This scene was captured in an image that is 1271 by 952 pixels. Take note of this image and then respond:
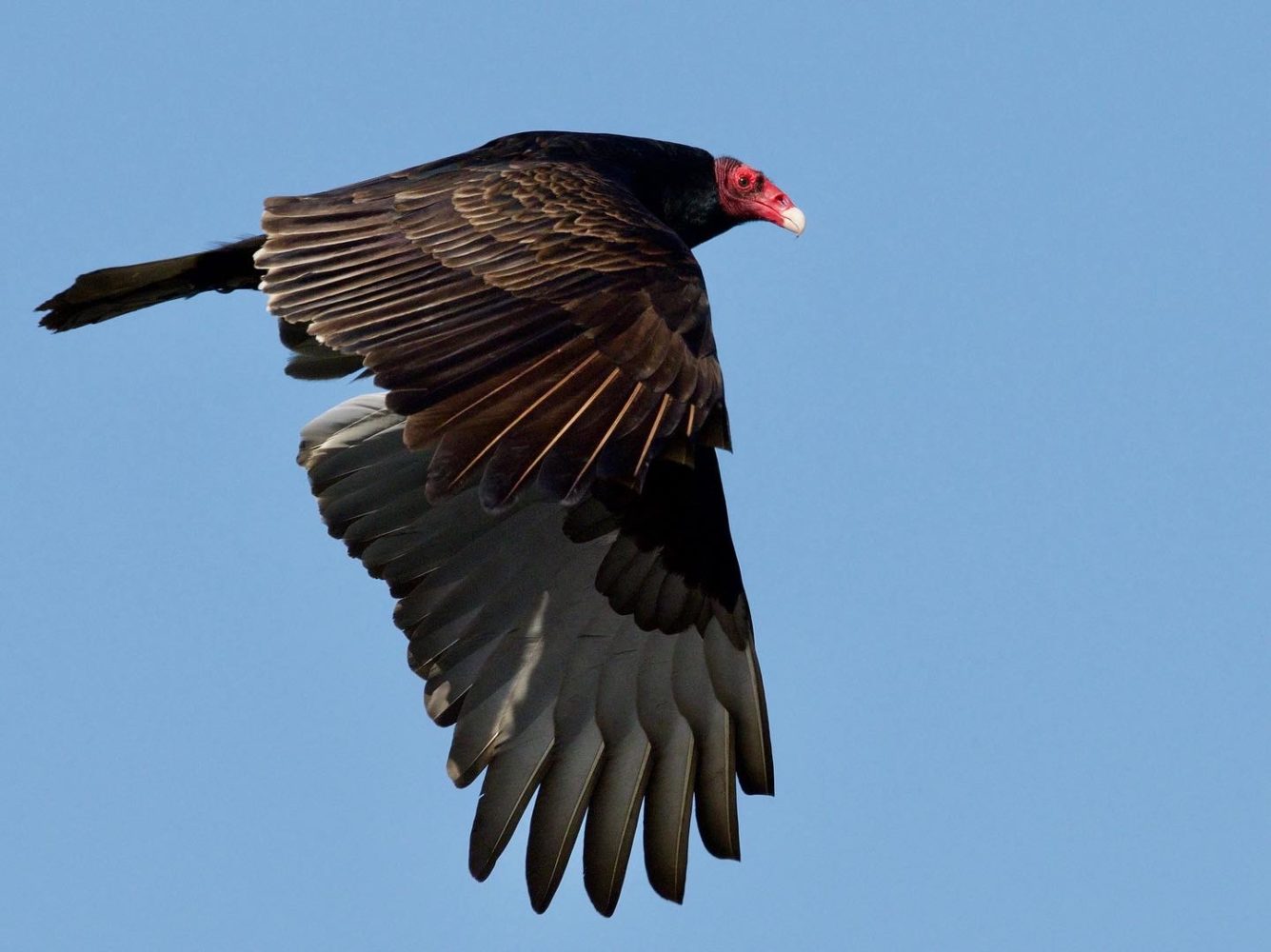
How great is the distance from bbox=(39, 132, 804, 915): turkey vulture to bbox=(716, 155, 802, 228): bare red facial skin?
1 centimetres

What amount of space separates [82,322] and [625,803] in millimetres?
2381

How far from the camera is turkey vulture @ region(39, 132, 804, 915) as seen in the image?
507 cm

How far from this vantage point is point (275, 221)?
20.1 ft

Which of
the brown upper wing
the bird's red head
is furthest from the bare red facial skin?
the brown upper wing

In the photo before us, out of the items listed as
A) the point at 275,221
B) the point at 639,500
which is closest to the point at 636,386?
the point at 275,221

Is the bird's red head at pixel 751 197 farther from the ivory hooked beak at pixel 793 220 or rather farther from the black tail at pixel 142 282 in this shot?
the black tail at pixel 142 282

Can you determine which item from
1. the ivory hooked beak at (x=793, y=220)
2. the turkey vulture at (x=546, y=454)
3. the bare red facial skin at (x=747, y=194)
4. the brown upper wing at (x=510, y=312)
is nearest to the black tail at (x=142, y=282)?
the turkey vulture at (x=546, y=454)

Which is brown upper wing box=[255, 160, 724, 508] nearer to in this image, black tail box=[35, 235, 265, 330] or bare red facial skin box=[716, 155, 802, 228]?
black tail box=[35, 235, 265, 330]

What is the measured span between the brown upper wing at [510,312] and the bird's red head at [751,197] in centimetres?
148

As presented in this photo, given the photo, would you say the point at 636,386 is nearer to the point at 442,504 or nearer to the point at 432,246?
the point at 432,246

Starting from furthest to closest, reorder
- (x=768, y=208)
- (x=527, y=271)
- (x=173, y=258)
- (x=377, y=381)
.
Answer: (x=768, y=208), (x=173, y=258), (x=527, y=271), (x=377, y=381)

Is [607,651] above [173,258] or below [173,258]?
below

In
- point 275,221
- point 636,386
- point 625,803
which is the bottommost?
point 625,803

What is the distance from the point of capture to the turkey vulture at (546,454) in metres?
5.07
